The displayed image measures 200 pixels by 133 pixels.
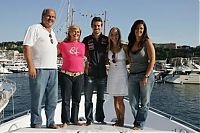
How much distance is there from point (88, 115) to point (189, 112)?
1852cm

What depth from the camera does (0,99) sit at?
43.6 feet

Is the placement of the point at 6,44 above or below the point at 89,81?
above

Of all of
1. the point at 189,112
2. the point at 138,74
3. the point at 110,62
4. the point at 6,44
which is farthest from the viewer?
the point at 6,44

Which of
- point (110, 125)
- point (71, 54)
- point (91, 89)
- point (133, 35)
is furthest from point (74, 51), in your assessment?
point (110, 125)

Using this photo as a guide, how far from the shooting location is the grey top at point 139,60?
4.36 m

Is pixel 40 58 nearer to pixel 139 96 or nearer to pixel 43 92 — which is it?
pixel 43 92

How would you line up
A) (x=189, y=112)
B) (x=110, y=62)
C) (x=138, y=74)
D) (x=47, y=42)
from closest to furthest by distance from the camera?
(x=47, y=42), (x=138, y=74), (x=110, y=62), (x=189, y=112)

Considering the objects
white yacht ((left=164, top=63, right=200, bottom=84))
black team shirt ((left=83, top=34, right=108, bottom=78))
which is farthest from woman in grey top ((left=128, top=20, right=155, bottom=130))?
white yacht ((left=164, top=63, right=200, bottom=84))

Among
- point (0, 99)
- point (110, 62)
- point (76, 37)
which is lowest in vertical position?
point (0, 99)

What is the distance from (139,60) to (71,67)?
1015 mm

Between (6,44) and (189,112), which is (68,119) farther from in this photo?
(6,44)

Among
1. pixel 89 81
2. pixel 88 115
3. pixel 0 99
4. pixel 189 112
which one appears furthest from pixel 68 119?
Result: pixel 189 112

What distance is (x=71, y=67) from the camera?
14.8 ft

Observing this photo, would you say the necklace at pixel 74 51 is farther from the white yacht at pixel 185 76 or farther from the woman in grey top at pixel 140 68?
the white yacht at pixel 185 76
